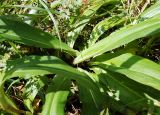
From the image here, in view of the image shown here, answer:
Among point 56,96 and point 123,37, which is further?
point 123,37

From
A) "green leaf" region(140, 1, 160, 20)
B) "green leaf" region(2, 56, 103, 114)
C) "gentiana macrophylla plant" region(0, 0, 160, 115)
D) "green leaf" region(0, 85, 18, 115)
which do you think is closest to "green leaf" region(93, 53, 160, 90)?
"gentiana macrophylla plant" region(0, 0, 160, 115)

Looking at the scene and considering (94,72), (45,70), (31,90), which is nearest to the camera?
(45,70)

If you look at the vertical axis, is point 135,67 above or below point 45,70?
below

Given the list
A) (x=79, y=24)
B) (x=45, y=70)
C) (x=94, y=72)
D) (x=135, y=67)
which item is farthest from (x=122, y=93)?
(x=79, y=24)

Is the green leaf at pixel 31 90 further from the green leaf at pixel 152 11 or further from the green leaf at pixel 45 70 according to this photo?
the green leaf at pixel 152 11

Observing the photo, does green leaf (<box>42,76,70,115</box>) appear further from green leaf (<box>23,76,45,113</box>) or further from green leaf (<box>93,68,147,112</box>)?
green leaf (<box>93,68,147,112</box>)

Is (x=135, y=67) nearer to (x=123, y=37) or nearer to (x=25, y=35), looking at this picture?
(x=123, y=37)

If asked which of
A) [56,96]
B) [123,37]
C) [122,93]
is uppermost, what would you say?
[123,37]
